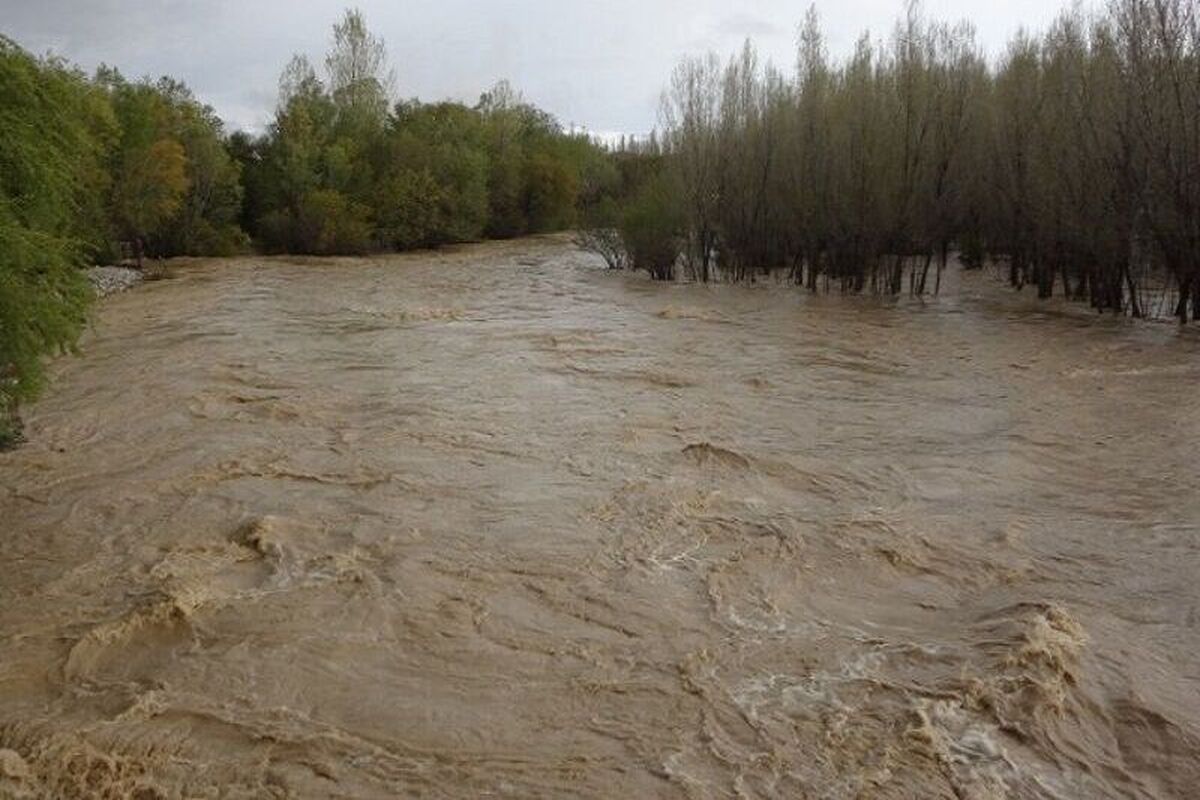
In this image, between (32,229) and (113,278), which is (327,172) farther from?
(32,229)

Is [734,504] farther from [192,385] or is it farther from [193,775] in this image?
[192,385]

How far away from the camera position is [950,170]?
2539 centimetres

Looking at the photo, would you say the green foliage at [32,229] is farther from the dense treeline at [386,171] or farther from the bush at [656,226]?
the dense treeline at [386,171]

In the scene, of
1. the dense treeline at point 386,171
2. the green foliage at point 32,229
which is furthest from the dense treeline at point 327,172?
the green foliage at point 32,229

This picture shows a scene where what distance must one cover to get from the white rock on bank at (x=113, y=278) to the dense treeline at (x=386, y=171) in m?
8.95

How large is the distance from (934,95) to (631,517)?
20290 millimetres

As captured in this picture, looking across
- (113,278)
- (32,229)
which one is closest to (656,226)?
(113,278)

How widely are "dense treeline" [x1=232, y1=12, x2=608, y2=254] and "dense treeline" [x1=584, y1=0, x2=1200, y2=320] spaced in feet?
36.7

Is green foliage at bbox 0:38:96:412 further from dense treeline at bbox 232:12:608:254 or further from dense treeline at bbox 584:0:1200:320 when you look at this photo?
dense treeline at bbox 232:12:608:254

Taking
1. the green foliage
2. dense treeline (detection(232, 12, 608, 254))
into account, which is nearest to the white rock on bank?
dense treeline (detection(232, 12, 608, 254))

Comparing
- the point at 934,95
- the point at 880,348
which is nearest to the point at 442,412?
the point at 880,348

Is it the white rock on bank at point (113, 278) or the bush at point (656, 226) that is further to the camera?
the bush at point (656, 226)

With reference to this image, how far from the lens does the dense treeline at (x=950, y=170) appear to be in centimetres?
1892

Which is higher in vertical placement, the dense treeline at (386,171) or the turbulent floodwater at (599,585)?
the dense treeline at (386,171)
